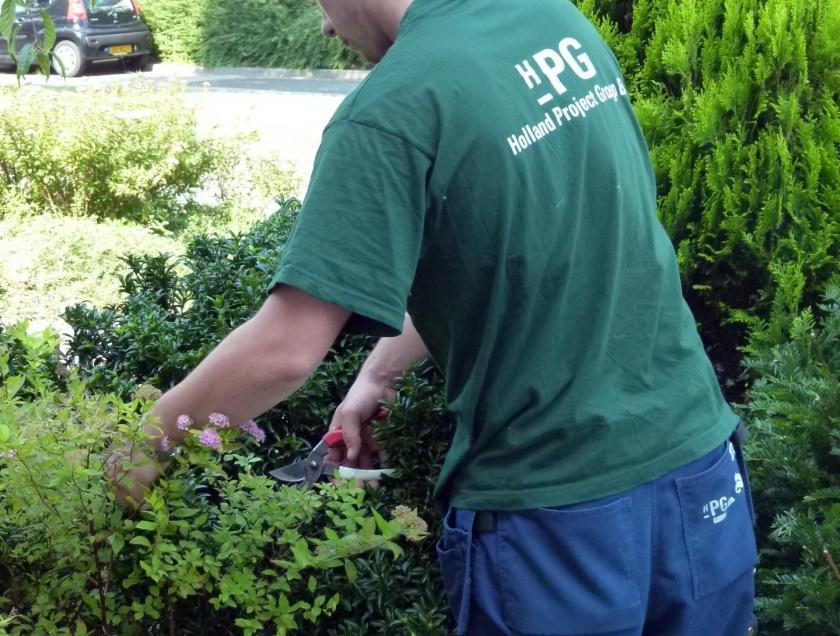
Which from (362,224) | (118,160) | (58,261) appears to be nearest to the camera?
(362,224)

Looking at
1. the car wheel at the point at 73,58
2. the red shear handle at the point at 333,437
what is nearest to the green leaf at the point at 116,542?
the red shear handle at the point at 333,437

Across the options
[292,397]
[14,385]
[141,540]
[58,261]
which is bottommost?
[58,261]

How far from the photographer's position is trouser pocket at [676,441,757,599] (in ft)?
5.94

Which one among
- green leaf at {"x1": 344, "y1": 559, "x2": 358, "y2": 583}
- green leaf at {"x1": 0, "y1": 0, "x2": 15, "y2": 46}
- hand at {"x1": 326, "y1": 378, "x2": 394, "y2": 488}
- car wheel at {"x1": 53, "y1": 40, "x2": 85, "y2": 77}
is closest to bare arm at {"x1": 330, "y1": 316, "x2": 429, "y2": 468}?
hand at {"x1": 326, "y1": 378, "x2": 394, "y2": 488}

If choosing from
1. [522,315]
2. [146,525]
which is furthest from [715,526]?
[146,525]

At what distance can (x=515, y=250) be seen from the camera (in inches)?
64.1

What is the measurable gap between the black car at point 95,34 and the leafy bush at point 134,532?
22700 mm

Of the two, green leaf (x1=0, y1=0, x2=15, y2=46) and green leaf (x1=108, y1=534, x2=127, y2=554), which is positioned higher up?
green leaf (x1=0, y1=0, x2=15, y2=46)

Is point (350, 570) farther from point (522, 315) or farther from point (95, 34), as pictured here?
point (95, 34)

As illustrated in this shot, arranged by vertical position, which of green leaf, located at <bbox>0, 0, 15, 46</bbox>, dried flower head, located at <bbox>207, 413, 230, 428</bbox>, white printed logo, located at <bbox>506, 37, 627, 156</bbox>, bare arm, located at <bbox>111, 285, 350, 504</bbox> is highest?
white printed logo, located at <bbox>506, 37, 627, 156</bbox>

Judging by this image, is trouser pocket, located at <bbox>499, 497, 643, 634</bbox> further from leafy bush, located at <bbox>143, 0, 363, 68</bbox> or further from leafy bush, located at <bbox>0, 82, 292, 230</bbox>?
leafy bush, located at <bbox>143, 0, 363, 68</bbox>

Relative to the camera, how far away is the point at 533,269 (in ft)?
5.37

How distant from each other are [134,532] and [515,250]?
36.0 inches

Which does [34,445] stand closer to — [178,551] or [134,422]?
[134,422]
